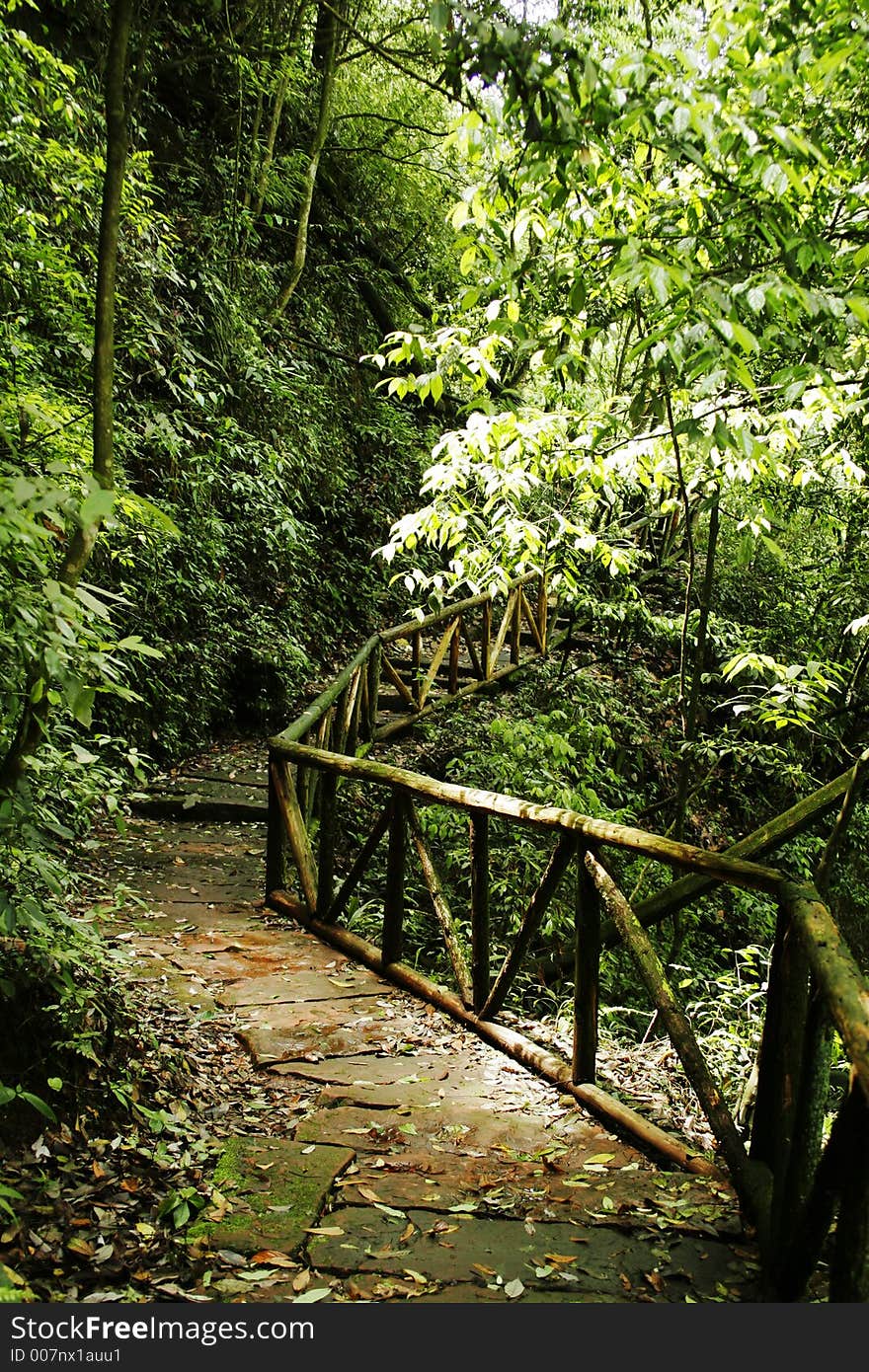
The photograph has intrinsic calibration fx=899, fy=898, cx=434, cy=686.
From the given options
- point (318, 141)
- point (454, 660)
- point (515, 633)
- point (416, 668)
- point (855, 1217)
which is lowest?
point (855, 1217)

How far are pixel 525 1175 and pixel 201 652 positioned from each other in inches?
267

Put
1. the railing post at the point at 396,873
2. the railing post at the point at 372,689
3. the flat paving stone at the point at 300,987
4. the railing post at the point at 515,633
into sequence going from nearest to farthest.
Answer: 1. the flat paving stone at the point at 300,987
2. the railing post at the point at 396,873
3. the railing post at the point at 372,689
4. the railing post at the point at 515,633

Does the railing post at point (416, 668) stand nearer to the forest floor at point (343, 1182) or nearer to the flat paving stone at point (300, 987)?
the flat paving stone at point (300, 987)

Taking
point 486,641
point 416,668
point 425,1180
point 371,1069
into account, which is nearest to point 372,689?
point 416,668

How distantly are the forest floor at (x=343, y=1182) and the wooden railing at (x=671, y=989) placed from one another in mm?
155

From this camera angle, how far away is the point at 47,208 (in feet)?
20.0

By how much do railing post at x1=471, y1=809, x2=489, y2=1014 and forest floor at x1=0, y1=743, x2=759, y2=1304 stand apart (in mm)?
223

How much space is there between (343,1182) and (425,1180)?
259 millimetres

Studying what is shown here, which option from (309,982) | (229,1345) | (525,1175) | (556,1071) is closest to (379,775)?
(309,982)

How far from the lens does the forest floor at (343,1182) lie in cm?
226

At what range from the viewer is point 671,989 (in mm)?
2893

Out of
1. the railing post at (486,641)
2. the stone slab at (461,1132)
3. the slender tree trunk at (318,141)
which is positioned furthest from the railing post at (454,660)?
the stone slab at (461,1132)

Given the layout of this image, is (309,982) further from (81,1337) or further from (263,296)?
(263,296)

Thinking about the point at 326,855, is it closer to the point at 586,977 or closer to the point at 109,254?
the point at 586,977
